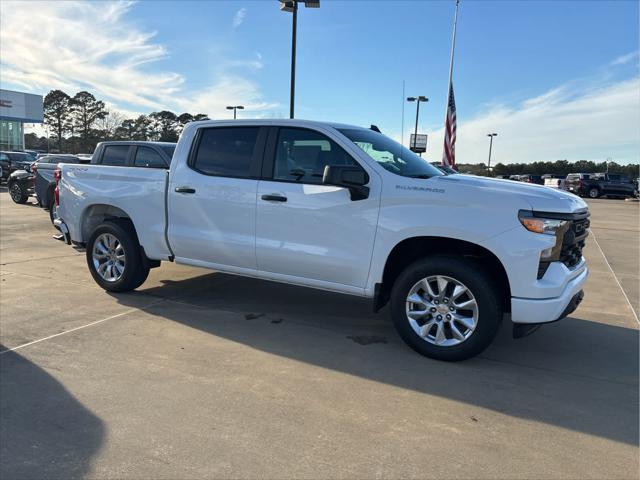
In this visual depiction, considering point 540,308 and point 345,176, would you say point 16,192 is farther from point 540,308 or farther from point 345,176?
point 540,308

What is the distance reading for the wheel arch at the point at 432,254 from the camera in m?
4.07

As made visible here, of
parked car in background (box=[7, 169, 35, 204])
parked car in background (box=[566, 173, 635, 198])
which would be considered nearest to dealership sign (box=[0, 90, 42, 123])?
parked car in background (box=[7, 169, 35, 204])

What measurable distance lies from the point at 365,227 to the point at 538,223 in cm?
139

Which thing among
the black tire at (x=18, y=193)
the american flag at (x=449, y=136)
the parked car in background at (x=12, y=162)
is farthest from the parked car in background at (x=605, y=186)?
the parked car in background at (x=12, y=162)

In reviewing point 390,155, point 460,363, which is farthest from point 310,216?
point 460,363

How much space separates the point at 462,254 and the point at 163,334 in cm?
284

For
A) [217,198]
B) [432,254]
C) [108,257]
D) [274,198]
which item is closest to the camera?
[432,254]

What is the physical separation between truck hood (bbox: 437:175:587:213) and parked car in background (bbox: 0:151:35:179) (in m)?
26.8

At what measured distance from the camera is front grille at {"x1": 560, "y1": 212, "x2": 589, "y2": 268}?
3918mm

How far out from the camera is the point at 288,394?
3471mm

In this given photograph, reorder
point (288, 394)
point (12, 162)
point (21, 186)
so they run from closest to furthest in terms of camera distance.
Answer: point (288, 394) < point (21, 186) < point (12, 162)

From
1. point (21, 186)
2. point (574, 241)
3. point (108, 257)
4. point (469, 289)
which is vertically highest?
point (574, 241)

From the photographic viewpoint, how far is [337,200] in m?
4.36

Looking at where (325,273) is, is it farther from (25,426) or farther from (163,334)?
(25,426)
